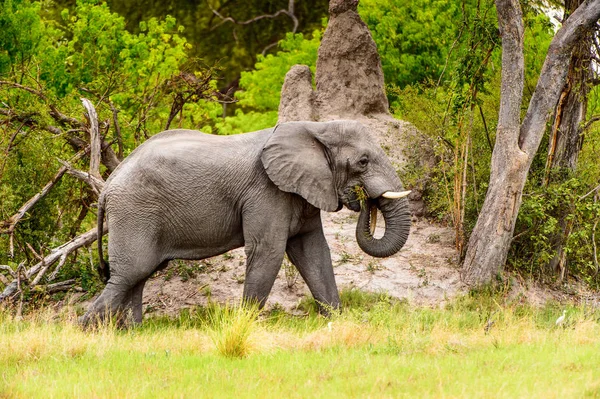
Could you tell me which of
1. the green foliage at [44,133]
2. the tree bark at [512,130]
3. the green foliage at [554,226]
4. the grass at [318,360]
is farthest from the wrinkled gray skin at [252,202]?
the green foliage at [554,226]

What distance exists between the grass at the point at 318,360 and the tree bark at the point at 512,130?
2.31 meters

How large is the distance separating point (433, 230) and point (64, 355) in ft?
26.2

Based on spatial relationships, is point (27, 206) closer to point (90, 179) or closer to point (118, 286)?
point (90, 179)

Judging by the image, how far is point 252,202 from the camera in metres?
12.2

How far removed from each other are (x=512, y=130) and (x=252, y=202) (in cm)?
408

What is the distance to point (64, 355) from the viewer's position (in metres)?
9.59

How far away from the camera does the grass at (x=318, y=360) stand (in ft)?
26.5

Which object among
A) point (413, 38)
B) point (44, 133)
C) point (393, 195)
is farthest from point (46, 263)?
point (413, 38)

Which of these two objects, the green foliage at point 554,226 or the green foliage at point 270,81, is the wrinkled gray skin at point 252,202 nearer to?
the green foliage at point 554,226

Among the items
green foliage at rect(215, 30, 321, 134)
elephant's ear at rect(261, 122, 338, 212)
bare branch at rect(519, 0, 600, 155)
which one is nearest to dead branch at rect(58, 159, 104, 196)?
elephant's ear at rect(261, 122, 338, 212)

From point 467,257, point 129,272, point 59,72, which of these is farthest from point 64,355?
point 59,72

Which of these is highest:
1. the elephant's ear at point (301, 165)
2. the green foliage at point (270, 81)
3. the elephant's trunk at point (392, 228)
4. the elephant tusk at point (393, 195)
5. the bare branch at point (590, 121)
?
the green foliage at point (270, 81)

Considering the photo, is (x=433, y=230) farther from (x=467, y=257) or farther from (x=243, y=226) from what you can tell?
(x=243, y=226)

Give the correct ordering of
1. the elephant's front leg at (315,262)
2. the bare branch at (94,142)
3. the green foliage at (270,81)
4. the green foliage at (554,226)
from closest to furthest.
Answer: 1. the elephant's front leg at (315,262)
2. the bare branch at (94,142)
3. the green foliage at (554,226)
4. the green foliage at (270,81)
